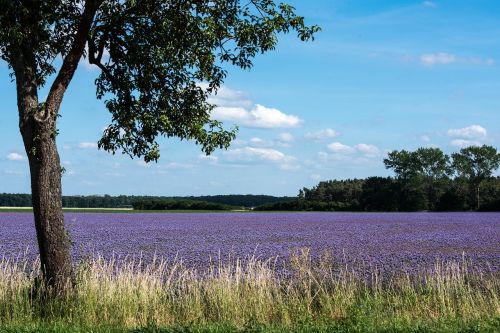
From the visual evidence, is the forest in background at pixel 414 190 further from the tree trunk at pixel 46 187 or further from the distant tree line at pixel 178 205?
the tree trunk at pixel 46 187

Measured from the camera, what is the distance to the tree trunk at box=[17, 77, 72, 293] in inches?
505

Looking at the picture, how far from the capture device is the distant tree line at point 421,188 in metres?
109

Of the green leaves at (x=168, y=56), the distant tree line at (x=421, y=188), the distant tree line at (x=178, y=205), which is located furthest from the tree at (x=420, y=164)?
the green leaves at (x=168, y=56)

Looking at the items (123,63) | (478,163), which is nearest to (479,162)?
(478,163)

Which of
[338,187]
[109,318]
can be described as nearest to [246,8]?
[109,318]

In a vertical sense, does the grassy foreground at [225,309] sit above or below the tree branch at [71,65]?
below

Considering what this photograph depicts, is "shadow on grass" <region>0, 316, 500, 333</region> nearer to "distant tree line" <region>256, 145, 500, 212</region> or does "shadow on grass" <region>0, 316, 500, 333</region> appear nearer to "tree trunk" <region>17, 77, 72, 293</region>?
"tree trunk" <region>17, 77, 72, 293</region>

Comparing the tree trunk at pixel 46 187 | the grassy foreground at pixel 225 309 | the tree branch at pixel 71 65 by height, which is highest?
the tree branch at pixel 71 65

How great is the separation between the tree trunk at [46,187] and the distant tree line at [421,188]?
317 ft

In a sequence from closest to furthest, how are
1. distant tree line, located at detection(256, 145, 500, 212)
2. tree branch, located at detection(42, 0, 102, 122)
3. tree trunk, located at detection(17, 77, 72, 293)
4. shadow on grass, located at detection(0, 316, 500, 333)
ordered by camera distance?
shadow on grass, located at detection(0, 316, 500, 333) < tree trunk, located at detection(17, 77, 72, 293) < tree branch, located at detection(42, 0, 102, 122) < distant tree line, located at detection(256, 145, 500, 212)

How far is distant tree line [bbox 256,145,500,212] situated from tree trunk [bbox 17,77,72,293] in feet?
317

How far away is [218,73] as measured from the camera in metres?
14.4

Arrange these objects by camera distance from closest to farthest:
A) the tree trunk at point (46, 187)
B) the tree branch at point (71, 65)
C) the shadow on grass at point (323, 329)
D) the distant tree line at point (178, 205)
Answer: the shadow on grass at point (323, 329)
the tree trunk at point (46, 187)
the tree branch at point (71, 65)
the distant tree line at point (178, 205)

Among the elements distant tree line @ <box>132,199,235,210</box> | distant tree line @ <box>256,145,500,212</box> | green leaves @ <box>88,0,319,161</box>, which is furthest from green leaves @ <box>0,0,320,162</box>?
distant tree line @ <box>132,199,235,210</box>
